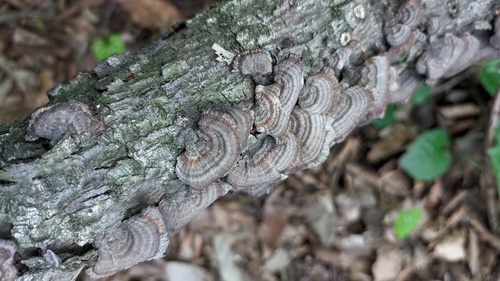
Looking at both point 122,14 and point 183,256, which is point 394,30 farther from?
point 122,14

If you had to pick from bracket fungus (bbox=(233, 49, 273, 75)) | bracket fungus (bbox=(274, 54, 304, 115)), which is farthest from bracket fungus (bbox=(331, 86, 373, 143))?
bracket fungus (bbox=(233, 49, 273, 75))

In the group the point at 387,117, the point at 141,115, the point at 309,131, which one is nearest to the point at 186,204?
the point at 141,115

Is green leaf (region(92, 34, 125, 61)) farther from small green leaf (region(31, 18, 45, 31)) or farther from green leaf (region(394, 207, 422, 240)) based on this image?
green leaf (region(394, 207, 422, 240))

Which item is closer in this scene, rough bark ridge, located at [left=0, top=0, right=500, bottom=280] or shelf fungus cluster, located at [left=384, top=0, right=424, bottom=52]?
rough bark ridge, located at [left=0, top=0, right=500, bottom=280]

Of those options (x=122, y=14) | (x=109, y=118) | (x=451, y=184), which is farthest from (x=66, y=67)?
(x=451, y=184)

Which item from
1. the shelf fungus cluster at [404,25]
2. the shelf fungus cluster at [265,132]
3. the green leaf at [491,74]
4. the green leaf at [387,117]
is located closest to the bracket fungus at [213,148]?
the shelf fungus cluster at [265,132]
